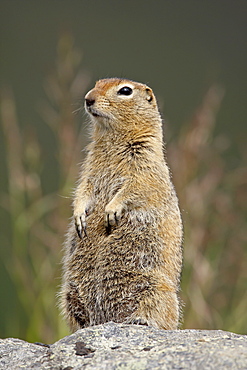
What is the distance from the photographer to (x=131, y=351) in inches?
110

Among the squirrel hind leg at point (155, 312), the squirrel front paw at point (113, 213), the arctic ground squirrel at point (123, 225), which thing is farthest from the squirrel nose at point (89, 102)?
the squirrel hind leg at point (155, 312)

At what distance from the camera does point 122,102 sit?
4.21 metres

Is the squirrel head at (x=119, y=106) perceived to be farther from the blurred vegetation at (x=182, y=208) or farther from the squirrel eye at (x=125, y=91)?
the blurred vegetation at (x=182, y=208)

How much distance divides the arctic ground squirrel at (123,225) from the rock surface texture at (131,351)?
0.55 metres

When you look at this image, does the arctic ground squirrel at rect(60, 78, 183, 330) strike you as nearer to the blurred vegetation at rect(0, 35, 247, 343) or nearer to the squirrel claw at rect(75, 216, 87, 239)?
the squirrel claw at rect(75, 216, 87, 239)

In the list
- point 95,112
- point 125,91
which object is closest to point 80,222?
point 95,112

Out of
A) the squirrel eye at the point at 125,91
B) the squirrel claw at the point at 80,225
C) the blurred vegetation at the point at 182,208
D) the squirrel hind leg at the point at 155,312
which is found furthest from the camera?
the blurred vegetation at the point at 182,208

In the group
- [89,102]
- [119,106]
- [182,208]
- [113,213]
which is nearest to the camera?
[113,213]

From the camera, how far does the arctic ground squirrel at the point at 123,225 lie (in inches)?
144

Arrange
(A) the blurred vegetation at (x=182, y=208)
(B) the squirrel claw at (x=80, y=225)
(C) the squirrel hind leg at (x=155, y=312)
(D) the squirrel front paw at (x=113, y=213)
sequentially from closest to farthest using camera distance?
(C) the squirrel hind leg at (x=155, y=312) → (D) the squirrel front paw at (x=113, y=213) → (B) the squirrel claw at (x=80, y=225) → (A) the blurred vegetation at (x=182, y=208)

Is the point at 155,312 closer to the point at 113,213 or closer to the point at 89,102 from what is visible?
the point at 113,213

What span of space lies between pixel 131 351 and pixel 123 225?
113 centimetres

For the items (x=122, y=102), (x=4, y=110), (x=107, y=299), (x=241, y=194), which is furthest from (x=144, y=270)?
(x=4, y=110)

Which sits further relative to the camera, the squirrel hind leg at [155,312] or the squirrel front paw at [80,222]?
the squirrel front paw at [80,222]
